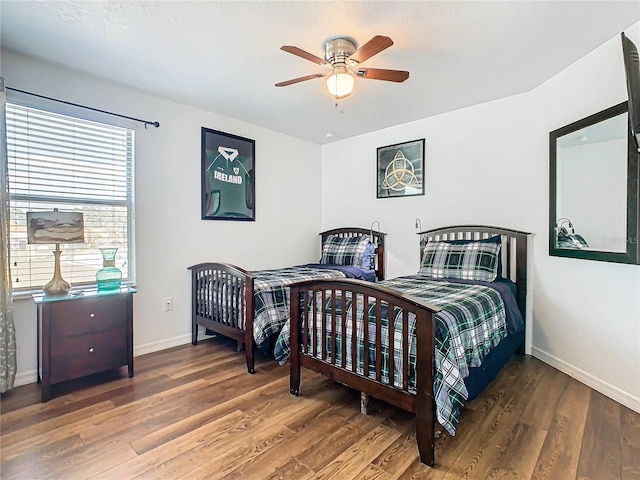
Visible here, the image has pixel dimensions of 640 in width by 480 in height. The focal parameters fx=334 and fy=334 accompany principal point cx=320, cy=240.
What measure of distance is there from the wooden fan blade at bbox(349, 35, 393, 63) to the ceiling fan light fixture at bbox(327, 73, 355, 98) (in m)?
0.12

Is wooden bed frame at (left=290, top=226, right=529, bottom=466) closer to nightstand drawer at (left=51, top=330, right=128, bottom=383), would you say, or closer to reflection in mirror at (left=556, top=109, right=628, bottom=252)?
nightstand drawer at (left=51, top=330, right=128, bottom=383)

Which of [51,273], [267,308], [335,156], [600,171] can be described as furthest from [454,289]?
[51,273]

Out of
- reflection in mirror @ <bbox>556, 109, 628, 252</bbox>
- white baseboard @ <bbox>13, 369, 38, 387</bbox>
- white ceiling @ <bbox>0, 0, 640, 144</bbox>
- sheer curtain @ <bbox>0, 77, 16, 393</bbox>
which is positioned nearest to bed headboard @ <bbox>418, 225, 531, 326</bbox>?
reflection in mirror @ <bbox>556, 109, 628, 252</bbox>

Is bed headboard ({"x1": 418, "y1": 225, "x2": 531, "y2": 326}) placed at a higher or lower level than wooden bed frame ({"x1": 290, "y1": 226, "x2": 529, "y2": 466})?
higher

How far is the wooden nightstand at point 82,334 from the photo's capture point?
2.22 metres

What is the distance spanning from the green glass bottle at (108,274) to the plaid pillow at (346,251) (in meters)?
2.31

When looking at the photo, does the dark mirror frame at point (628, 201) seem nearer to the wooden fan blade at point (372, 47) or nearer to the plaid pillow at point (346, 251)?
the wooden fan blade at point (372, 47)

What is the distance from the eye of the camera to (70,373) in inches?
91.0

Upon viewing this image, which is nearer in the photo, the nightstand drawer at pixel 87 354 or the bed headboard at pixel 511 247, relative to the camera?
the nightstand drawer at pixel 87 354

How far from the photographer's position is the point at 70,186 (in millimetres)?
2654

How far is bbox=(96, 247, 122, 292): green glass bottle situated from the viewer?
8.26 feet

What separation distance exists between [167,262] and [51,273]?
0.87 meters

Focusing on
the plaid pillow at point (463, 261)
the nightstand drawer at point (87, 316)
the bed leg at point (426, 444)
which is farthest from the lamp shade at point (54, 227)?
the plaid pillow at point (463, 261)

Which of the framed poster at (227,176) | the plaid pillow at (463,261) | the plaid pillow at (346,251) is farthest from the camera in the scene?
the plaid pillow at (346,251)
